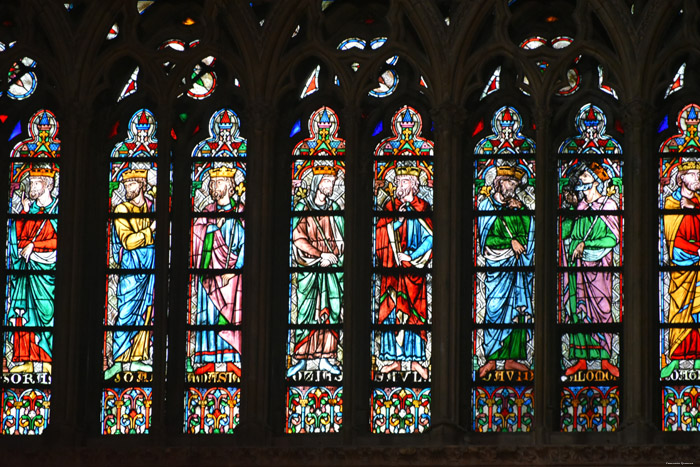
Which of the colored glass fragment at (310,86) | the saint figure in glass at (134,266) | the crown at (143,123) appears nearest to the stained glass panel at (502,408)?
the saint figure in glass at (134,266)

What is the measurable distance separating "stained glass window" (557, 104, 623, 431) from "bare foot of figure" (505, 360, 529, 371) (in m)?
0.34

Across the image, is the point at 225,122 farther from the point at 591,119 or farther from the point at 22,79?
the point at 591,119

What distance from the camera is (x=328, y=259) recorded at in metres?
17.8

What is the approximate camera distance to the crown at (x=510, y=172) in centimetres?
1795

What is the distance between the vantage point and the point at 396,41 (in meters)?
18.1

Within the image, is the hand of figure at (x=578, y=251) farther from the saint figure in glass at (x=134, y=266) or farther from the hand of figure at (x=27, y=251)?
the hand of figure at (x=27, y=251)

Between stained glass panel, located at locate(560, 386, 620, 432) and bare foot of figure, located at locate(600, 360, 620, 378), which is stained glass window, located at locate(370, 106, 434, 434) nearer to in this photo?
stained glass panel, located at locate(560, 386, 620, 432)

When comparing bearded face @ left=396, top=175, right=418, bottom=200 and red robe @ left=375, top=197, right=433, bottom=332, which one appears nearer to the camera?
red robe @ left=375, top=197, right=433, bottom=332

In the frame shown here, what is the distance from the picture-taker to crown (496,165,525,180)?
18.0 m

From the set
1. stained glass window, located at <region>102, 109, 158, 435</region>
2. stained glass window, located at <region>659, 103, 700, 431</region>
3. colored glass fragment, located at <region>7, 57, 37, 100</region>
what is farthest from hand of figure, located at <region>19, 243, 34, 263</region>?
stained glass window, located at <region>659, 103, 700, 431</region>

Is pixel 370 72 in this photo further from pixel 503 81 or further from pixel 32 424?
pixel 32 424

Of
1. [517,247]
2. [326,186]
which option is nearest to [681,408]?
[517,247]

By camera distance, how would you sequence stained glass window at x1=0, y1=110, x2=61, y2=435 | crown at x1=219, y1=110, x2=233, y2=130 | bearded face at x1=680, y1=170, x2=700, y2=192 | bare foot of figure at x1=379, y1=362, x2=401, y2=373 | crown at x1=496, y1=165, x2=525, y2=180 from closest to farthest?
1. bare foot of figure at x1=379, y1=362, x2=401, y2=373
2. stained glass window at x1=0, y1=110, x2=61, y2=435
3. bearded face at x1=680, y1=170, x2=700, y2=192
4. crown at x1=496, y1=165, x2=525, y2=180
5. crown at x1=219, y1=110, x2=233, y2=130

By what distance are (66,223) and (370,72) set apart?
9.95ft
